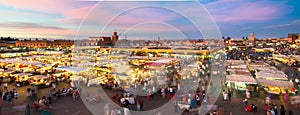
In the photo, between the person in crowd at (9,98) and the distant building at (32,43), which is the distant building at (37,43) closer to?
the distant building at (32,43)

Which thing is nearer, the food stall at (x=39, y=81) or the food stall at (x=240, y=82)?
the food stall at (x=240, y=82)

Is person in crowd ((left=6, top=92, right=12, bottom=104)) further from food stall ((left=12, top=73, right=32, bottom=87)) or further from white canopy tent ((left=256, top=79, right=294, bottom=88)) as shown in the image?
white canopy tent ((left=256, top=79, right=294, bottom=88))

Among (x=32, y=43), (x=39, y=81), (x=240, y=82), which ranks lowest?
(x=39, y=81)

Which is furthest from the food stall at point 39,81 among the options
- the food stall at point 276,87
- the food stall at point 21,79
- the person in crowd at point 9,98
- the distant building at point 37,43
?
the distant building at point 37,43

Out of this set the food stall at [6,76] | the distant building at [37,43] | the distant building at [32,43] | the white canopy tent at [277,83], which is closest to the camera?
the white canopy tent at [277,83]

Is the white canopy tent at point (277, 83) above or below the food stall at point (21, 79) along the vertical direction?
above

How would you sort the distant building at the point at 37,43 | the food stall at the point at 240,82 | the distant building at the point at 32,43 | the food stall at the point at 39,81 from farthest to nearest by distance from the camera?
the distant building at the point at 32,43, the distant building at the point at 37,43, the food stall at the point at 39,81, the food stall at the point at 240,82

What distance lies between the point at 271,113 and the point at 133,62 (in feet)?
49.2

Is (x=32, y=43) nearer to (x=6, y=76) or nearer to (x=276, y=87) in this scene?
(x=6, y=76)

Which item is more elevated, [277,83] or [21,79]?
[277,83]

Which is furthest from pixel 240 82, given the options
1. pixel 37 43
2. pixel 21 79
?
pixel 37 43

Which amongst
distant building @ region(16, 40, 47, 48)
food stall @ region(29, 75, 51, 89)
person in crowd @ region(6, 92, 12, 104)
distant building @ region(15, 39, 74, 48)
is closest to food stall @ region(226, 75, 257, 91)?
food stall @ region(29, 75, 51, 89)

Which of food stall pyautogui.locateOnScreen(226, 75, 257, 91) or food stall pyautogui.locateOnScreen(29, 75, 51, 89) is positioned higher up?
food stall pyautogui.locateOnScreen(226, 75, 257, 91)

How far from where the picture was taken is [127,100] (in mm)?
7562
